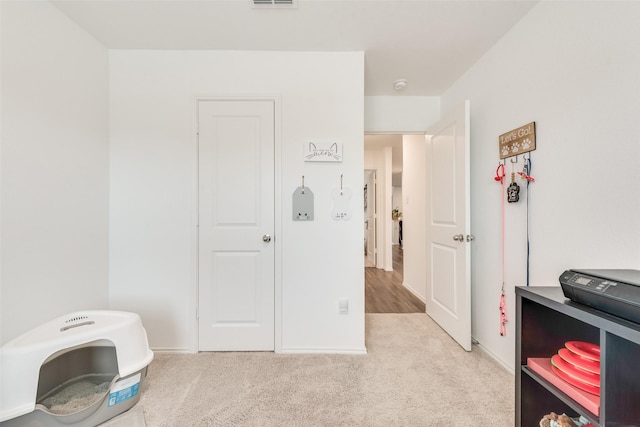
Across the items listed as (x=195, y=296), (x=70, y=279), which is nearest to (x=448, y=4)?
(x=195, y=296)

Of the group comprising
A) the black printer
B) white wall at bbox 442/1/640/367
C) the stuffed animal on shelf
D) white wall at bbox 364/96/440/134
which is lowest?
the stuffed animal on shelf

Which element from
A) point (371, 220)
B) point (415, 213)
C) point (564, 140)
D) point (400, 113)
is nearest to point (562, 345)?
point (564, 140)

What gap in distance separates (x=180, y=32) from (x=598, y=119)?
2.56 m

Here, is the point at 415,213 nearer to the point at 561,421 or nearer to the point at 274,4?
the point at 561,421

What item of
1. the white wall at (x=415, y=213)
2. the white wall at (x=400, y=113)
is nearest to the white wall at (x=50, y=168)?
the white wall at (x=400, y=113)

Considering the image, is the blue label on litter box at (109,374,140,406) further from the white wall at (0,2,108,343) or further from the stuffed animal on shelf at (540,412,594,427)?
the stuffed animal on shelf at (540,412,594,427)

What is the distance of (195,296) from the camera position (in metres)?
2.01

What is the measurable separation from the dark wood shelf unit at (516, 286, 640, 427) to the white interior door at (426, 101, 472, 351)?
85 cm

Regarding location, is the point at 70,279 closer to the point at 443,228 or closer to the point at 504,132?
the point at 443,228

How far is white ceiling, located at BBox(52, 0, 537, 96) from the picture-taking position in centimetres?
157

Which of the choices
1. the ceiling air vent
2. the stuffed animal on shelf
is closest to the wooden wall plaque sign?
the stuffed animal on shelf

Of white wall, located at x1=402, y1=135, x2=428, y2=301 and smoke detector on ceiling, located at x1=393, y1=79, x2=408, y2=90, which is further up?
smoke detector on ceiling, located at x1=393, y1=79, x2=408, y2=90

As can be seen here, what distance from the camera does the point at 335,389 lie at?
1.60 meters

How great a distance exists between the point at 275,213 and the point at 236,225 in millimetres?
331
